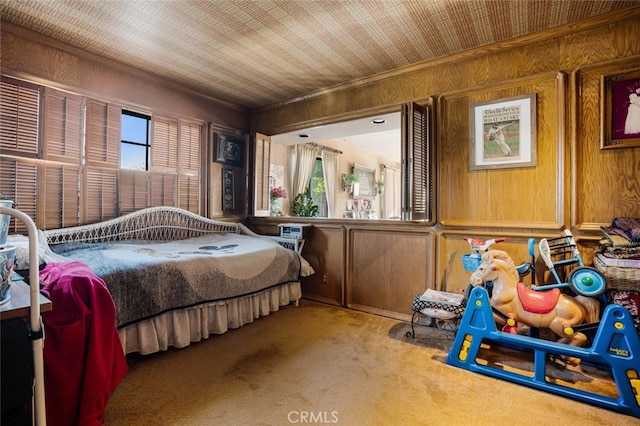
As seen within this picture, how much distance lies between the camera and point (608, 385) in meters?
1.92

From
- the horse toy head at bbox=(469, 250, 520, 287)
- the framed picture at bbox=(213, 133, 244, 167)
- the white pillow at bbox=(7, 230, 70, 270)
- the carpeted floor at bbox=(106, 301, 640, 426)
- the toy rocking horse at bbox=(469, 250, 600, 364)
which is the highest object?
the framed picture at bbox=(213, 133, 244, 167)

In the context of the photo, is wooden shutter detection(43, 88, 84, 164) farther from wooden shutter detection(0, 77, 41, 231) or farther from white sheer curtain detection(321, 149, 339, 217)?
white sheer curtain detection(321, 149, 339, 217)

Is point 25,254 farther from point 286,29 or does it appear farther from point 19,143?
point 286,29

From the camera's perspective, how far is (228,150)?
4074 millimetres

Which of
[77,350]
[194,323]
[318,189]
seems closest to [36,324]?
[77,350]

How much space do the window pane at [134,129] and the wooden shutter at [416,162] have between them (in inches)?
103

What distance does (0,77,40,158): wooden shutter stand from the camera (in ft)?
7.94

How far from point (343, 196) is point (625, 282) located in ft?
16.8

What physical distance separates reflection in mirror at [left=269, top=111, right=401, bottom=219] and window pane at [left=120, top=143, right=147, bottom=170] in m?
1.60

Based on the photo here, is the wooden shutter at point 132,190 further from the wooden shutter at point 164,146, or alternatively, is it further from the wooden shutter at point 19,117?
the wooden shutter at point 19,117

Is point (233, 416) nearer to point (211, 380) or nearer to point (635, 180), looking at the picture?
point (211, 380)

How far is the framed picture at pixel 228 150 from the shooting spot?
3.96 meters

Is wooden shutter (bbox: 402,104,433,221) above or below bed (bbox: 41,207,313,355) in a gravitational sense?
above

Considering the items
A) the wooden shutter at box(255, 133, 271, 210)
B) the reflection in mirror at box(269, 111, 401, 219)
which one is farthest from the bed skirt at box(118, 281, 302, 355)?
the reflection in mirror at box(269, 111, 401, 219)
